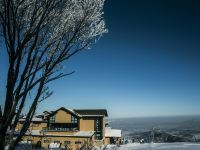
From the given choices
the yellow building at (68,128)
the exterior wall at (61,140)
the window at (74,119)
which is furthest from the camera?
the window at (74,119)

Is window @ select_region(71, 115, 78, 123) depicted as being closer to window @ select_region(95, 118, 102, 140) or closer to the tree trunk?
window @ select_region(95, 118, 102, 140)

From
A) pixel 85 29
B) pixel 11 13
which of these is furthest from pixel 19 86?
pixel 85 29

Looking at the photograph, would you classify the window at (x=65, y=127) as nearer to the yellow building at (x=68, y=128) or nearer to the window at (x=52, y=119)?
the yellow building at (x=68, y=128)

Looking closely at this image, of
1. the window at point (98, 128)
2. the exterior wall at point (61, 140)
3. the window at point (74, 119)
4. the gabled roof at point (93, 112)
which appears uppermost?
the gabled roof at point (93, 112)

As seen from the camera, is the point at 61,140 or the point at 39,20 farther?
the point at 61,140

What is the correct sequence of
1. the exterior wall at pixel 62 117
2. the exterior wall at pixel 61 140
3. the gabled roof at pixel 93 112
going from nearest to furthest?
the exterior wall at pixel 61 140
the exterior wall at pixel 62 117
the gabled roof at pixel 93 112

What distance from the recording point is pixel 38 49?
10.5 metres

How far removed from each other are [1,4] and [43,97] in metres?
3.60

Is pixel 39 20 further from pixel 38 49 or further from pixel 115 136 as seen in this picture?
pixel 115 136

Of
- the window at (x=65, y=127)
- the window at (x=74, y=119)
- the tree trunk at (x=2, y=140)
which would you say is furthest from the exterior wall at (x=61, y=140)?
the tree trunk at (x=2, y=140)

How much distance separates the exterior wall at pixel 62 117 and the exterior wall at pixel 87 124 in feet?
8.85

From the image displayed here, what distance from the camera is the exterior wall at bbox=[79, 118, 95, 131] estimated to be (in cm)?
5512

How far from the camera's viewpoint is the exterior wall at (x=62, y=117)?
54.0 metres

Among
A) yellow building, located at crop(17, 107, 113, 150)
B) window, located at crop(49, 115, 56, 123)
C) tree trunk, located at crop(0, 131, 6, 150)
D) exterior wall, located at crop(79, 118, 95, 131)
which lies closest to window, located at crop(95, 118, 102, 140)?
yellow building, located at crop(17, 107, 113, 150)
